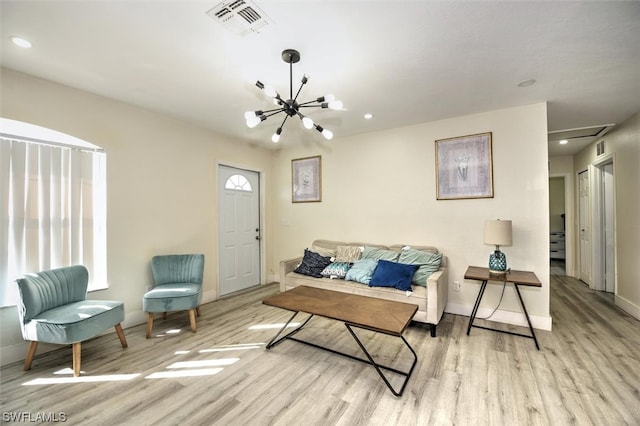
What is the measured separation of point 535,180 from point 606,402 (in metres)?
2.15

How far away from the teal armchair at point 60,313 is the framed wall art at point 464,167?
12.9 ft

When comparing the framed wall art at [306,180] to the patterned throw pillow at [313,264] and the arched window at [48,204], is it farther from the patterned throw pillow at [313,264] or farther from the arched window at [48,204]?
the arched window at [48,204]

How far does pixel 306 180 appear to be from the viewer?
4.76 m

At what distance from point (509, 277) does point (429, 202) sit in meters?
1.30

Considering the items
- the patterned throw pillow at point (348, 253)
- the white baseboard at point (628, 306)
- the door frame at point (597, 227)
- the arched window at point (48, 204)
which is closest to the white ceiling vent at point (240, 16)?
the arched window at point (48, 204)

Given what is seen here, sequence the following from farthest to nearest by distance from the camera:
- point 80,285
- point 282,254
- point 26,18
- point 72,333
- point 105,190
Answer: point 282,254 → point 105,190 → point 80,285 → point 72,333 → point 26,18

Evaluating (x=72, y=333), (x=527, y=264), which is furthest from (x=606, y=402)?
(x=72, y=333)

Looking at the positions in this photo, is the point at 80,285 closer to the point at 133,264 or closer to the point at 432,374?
the point at 133,264

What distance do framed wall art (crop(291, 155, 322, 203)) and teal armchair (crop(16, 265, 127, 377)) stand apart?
301 centimetres

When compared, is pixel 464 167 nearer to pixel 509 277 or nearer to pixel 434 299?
pixel 509 277

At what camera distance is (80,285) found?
2617mm

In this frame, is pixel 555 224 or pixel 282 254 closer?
pixel 282 254

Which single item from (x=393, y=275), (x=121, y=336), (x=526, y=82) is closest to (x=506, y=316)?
(x=393, y=275)

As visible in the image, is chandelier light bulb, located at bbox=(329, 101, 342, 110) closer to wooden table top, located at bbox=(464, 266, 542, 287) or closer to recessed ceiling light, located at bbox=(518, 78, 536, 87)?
recessed ceiling light, located at bbox=(518, 78, 536, 87)
